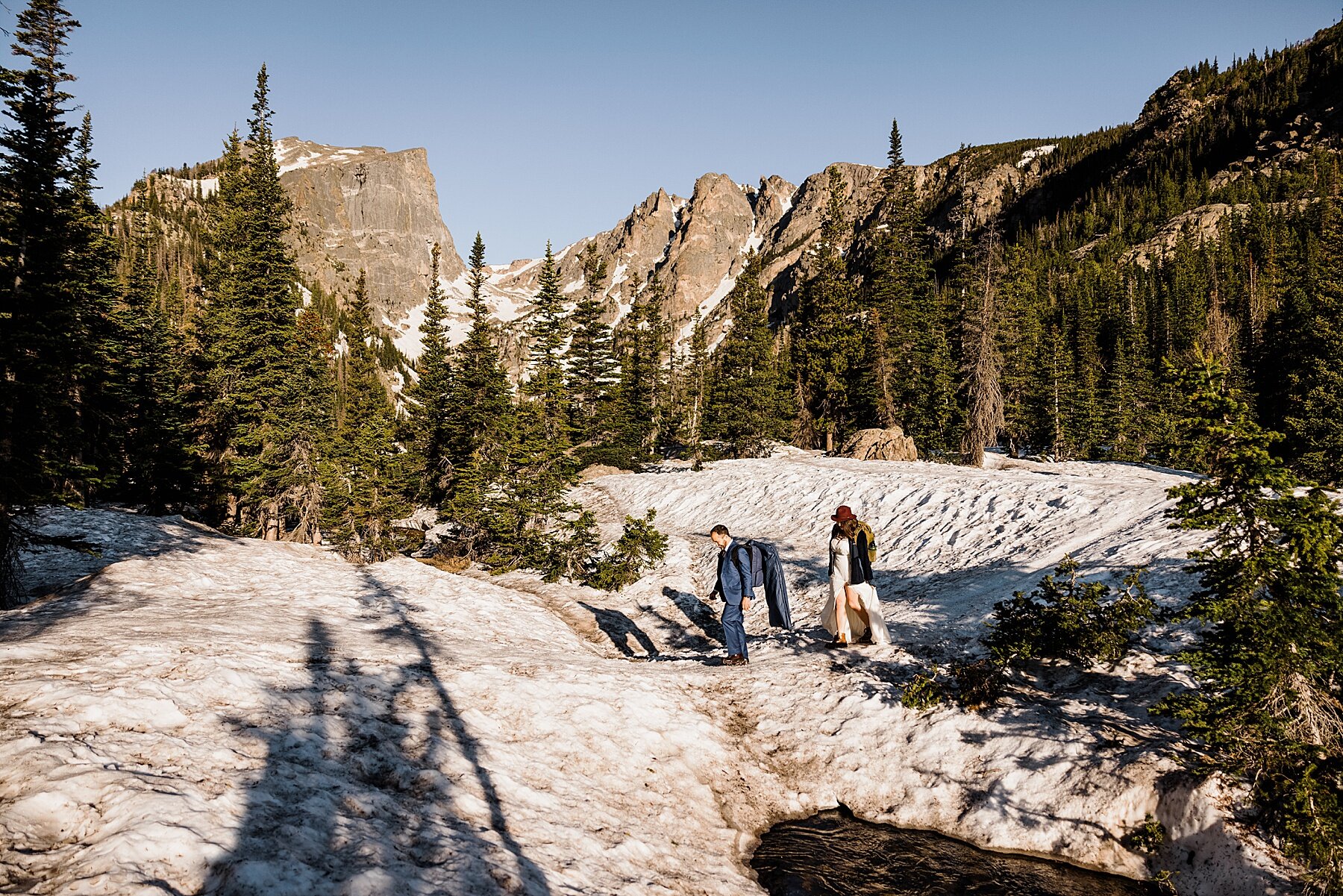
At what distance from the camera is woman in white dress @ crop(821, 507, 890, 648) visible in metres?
11.1

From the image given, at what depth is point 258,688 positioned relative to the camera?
7320 millimetres

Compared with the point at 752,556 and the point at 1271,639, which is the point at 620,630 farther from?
the point at 1271,639

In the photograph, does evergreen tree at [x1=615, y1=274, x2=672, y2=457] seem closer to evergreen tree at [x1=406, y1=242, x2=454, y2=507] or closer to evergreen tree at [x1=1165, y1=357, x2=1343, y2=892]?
evergreen tree at [x1=406, y1=242, x2=454, y2=507]

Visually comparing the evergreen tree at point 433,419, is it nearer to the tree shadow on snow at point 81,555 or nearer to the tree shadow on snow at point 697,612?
the tree shadow on snow at point 81,555

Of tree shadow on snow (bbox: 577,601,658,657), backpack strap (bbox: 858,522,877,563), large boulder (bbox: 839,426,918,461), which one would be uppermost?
large boulder (bbox: 839,426,918,461)

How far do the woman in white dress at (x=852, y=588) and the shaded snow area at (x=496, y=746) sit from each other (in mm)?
452

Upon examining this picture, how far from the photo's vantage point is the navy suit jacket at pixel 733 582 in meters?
11.3

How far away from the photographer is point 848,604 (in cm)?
1170

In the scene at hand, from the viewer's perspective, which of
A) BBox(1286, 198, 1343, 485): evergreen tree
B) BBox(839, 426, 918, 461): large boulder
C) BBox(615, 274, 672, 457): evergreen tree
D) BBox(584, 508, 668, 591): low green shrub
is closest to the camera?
BBox(584, 508, 668, 591): low green shrub

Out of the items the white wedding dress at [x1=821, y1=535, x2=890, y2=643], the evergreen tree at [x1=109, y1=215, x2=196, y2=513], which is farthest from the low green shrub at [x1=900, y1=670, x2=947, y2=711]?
the evergreen tree at [x1=109, y1=215, x2=196, y2=513]

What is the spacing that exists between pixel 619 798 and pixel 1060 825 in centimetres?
459

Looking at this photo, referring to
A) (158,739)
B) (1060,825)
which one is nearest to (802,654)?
(1060,825)

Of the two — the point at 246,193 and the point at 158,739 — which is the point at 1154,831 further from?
the point at 246,193

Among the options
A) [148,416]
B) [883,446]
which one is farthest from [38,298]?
[883,446]
